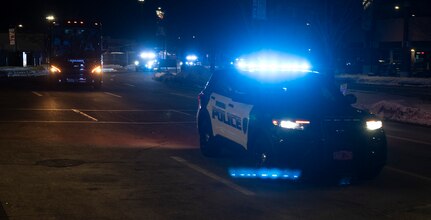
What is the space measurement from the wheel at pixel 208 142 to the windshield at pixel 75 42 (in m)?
21.3

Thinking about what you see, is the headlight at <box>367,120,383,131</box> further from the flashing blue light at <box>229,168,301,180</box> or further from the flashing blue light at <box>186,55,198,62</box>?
Result: the flashing blue light at <box>186,55,198,62</box>

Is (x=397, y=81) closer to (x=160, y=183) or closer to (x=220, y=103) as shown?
(x=220, y=103)

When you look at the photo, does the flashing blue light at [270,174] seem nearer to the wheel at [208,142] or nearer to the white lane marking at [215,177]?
the white lane marking at [215,177]

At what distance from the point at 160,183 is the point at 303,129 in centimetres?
216

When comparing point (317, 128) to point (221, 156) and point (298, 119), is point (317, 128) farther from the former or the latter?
→ point (221, 156)

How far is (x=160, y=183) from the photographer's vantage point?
341 inches

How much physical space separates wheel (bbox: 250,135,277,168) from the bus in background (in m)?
23.7

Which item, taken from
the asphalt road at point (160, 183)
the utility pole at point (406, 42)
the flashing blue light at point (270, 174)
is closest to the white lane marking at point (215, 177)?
the asphalt road at point (160, 183)

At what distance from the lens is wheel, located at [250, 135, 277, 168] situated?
8.58 meters

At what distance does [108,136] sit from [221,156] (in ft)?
11.8

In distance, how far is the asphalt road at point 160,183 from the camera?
7156 millimetres

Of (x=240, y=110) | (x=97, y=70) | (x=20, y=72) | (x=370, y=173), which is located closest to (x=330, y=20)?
(x=97, y=70)

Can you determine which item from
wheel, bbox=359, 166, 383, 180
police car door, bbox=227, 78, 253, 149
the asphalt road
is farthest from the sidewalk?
wheel, bbox=359, 166, 383, 180

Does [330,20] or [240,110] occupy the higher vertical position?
[330,20]
